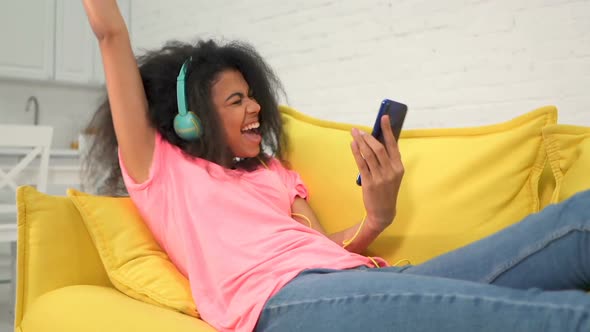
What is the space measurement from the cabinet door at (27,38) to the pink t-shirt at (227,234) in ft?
10.6

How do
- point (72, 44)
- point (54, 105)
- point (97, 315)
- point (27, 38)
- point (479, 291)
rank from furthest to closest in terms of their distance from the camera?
point (54, 105)
point (72, 44)
point (27, 38)
point (97, 315)
point (479, 291)

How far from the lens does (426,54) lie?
2.71m

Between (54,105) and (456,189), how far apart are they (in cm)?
380

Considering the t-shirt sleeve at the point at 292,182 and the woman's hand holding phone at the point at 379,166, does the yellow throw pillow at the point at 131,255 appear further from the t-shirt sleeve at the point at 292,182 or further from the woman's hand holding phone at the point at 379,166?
the woman's hand holding phone at the point at 379,166

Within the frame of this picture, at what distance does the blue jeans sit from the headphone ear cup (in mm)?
477

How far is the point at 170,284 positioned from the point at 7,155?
3.14 m

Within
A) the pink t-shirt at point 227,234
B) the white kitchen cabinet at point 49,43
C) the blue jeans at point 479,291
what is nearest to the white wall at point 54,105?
the white kitchen cabinet at point 49,43

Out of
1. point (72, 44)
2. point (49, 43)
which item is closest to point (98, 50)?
point (72, 44)

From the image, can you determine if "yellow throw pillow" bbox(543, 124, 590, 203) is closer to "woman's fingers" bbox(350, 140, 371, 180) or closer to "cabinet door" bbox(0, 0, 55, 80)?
"woman's fingers" bbox(350, 140, 371, 180)

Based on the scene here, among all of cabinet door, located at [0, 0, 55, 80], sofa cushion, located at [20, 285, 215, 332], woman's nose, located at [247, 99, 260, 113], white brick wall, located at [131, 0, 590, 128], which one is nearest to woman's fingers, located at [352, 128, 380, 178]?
woman's nose, located at [247, 99, 260, 113]

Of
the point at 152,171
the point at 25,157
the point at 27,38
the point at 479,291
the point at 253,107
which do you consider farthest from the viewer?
the point at 27,38

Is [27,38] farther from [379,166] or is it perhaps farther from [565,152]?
[565,152]

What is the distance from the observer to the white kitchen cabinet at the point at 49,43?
423 centimetres

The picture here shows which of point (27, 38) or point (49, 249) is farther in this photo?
point (27, 38)
